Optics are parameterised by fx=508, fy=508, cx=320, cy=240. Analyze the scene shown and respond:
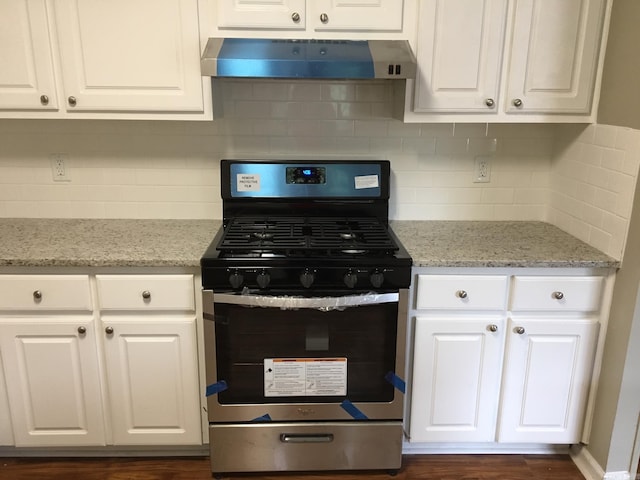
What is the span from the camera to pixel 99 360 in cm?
195

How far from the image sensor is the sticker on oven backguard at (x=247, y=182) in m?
2.24

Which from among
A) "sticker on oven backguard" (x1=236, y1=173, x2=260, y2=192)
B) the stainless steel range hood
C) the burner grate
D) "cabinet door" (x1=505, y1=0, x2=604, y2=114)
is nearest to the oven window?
the burner grate

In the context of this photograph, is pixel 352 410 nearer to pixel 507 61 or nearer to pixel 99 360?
pixel 99 360

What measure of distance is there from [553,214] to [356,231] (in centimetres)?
98

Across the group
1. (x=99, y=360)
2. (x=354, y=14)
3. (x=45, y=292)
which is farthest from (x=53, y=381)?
(x=354, y=14)

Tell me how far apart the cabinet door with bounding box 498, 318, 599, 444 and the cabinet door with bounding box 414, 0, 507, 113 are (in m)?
0.89

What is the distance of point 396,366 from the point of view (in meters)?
1.93

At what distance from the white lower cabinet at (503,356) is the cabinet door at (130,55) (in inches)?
47.0

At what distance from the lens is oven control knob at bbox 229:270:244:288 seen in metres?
1.78

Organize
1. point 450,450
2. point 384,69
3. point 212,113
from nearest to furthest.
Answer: point 384,69 → point 212,113 → point 450,450

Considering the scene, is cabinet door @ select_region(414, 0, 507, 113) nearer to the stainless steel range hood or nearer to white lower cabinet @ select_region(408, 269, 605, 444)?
the stainless steel range hood

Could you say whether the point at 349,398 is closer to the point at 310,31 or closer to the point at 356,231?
the point at 356,231

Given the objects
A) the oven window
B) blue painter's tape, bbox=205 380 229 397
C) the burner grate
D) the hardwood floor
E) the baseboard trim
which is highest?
the burner grate

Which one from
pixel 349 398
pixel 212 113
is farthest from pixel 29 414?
pixel 212 113
